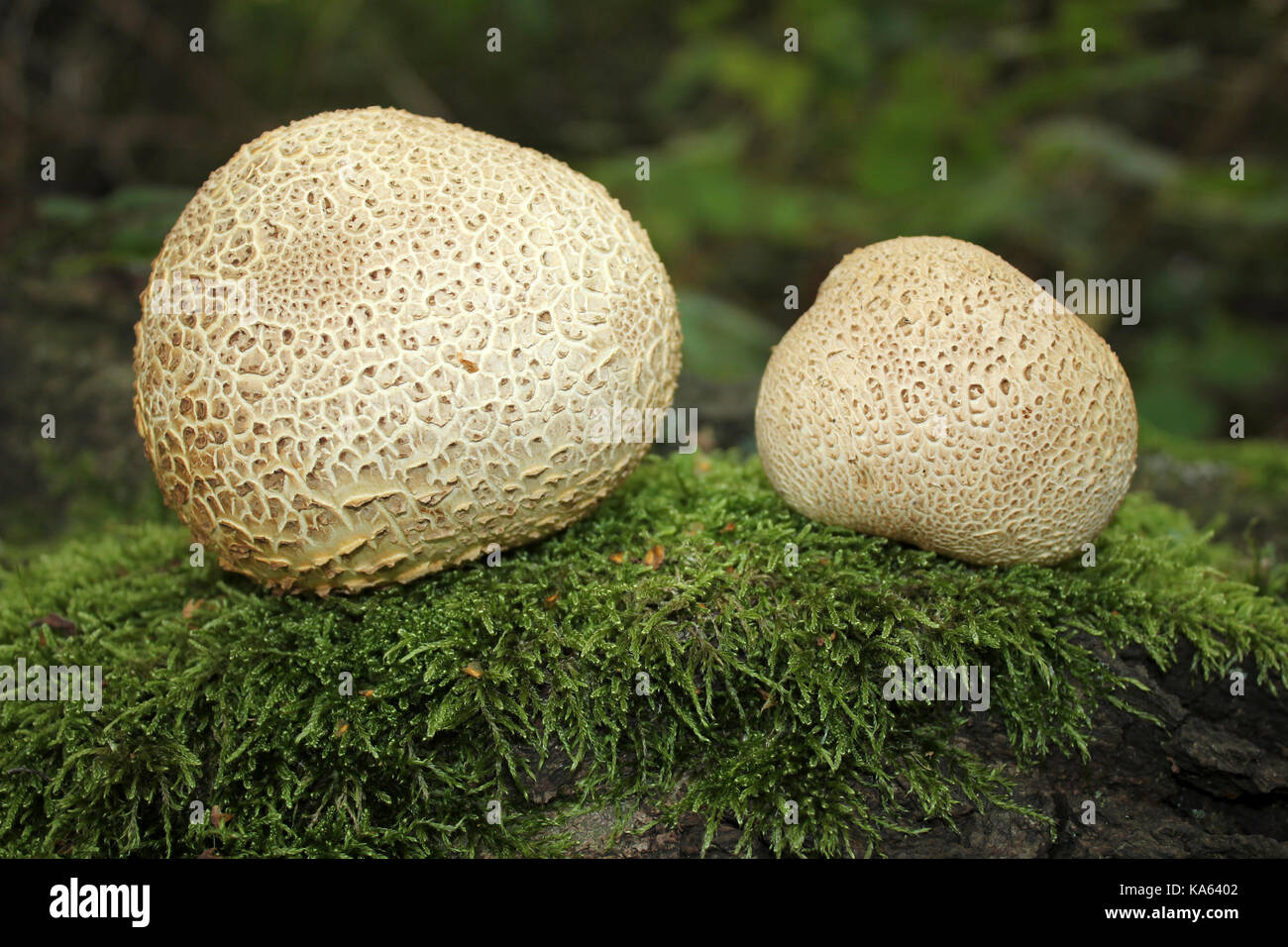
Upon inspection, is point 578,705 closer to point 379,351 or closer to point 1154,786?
point 379,351

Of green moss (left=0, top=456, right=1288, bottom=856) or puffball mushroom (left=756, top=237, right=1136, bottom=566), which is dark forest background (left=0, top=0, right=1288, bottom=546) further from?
green moss (left=0, top=456, right=1288, bottom=856)

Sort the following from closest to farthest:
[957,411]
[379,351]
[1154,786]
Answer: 1. [379,351]
2. [957,411]
3. [1154,786]

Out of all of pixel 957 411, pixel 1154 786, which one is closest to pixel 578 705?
pixel 957 411

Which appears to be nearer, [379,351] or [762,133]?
[379,351]

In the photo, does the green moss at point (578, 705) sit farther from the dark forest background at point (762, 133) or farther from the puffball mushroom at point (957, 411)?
the dark forest background at point (762, 133)

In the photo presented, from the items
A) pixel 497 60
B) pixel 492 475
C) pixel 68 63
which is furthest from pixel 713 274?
pixel 492 475
